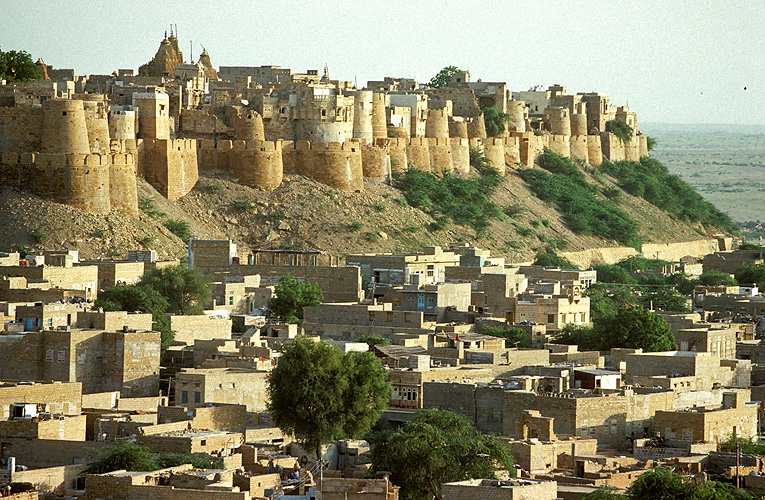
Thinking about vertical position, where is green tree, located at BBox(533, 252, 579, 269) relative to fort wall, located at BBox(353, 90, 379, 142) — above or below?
below

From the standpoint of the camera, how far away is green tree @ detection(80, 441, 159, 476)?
80.2 ft

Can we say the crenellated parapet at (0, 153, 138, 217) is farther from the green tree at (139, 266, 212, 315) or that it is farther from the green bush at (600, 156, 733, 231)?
the green bush at (600, 156, 733, 231)

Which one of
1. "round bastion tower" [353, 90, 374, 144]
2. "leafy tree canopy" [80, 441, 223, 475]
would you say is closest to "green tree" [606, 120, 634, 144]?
"round bastion tower" [353, 90, 374, 144]

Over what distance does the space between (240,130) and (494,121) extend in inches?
748

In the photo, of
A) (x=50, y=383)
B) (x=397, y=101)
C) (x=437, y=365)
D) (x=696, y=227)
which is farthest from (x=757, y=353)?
(x=696, y=227)

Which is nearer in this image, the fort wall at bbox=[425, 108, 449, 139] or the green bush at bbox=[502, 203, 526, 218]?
the green bush at bbox=[502, 203, 526, 218]

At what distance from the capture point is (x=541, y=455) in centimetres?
2786

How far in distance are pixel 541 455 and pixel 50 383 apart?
7493mm

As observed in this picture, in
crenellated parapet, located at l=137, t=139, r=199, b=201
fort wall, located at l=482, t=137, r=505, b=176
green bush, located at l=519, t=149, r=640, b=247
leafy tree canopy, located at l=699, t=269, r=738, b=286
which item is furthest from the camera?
fort wall, located at l=482, t=137, r=505, b=176

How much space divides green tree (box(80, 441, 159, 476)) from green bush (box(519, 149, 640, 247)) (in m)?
48.8

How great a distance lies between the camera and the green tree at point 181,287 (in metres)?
41.6

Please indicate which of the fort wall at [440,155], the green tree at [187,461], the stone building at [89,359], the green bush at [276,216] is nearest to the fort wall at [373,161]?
the fort wall at [440,155]

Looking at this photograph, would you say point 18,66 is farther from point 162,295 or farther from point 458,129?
point 162,295

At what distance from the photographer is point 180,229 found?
177ft
